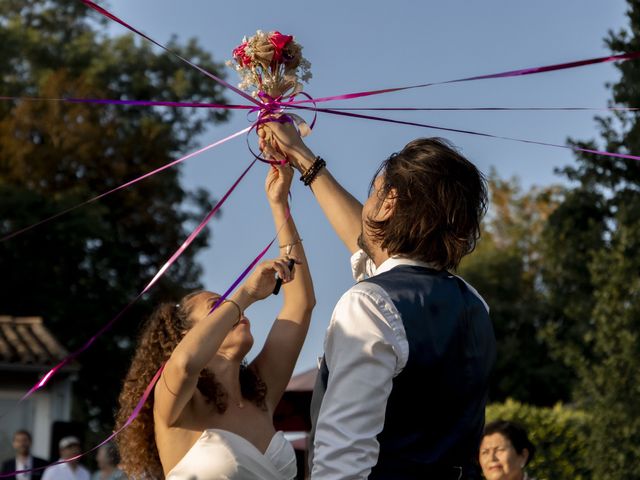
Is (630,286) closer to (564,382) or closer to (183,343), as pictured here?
(183,343)

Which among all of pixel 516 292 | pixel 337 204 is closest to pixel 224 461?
pixel 337 204

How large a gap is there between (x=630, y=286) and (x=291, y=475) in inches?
310

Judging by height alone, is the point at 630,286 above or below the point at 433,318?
above

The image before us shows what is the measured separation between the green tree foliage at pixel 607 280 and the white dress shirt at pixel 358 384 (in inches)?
351

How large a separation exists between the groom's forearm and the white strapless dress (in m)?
0.77

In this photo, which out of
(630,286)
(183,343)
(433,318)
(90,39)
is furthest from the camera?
(90,39)

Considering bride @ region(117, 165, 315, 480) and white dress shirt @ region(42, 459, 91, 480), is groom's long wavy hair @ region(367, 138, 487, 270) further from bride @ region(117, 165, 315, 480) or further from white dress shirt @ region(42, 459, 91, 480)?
white dress shirt @ region(42, 459, 91, 480)

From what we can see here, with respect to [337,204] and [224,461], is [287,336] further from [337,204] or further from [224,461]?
[337,204]

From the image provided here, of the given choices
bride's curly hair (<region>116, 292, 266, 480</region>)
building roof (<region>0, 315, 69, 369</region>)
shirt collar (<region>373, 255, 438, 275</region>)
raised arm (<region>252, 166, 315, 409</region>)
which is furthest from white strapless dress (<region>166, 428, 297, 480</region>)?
building roof (<region>0, 315, 69, 369</region>)

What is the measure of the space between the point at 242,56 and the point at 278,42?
126 millimetres

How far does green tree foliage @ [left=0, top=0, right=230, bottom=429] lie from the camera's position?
83.3ft

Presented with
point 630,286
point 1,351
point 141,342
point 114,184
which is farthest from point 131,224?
point 141,342

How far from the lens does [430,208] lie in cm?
264

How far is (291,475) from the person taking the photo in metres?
3.91
